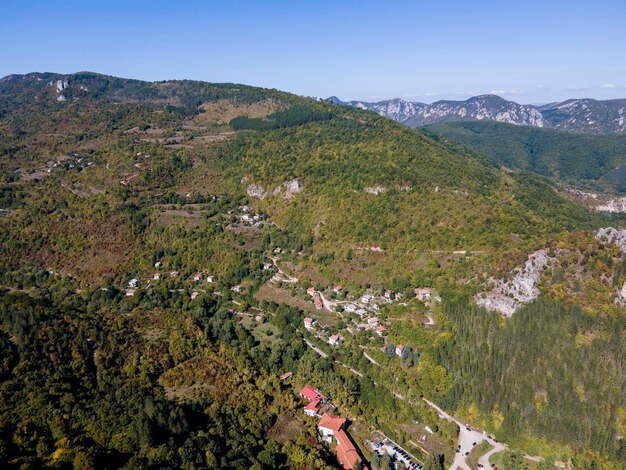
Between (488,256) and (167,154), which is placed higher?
(167,154)

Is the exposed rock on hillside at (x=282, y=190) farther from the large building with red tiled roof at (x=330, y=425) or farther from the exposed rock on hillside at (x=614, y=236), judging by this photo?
the large building with red tiled roof at (x=330, y=425)

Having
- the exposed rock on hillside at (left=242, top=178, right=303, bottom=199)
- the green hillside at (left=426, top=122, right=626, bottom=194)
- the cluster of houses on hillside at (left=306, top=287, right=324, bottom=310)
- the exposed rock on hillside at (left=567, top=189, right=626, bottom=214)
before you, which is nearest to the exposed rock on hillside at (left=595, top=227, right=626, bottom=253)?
the cluster of houses on hillside at (left=306, top=287, right=324, bottom=310)

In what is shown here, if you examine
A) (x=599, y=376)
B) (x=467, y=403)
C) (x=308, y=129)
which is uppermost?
(x=308, y=129)

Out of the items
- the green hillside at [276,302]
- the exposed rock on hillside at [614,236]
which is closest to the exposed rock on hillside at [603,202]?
the green hillside at [276,302]

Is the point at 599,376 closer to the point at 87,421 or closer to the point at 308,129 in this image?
the point at 87,421

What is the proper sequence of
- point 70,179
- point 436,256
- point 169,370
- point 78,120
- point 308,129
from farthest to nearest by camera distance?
point 78,120, point 308,129, point 70,179, point 436,256, point 169,370

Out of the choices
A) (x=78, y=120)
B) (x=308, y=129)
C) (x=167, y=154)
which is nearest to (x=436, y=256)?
(x=308, y=129)
